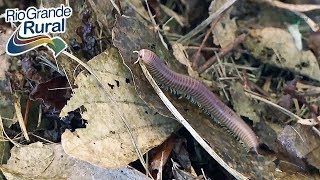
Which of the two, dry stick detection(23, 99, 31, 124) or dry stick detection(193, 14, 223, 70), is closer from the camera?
dry stick detection(23, 99, 31, 124)

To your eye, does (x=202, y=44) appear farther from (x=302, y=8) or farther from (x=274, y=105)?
(x=302, y=8)

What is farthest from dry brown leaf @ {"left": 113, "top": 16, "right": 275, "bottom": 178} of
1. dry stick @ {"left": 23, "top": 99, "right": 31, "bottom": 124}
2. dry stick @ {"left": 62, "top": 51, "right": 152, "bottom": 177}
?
dry stick @ {"left": 23, "top": 99, "right": 31, "bottom": 124}

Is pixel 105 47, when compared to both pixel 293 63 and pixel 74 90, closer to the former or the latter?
pixel 74 90

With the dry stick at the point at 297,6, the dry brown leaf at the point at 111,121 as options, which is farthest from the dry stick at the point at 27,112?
the dry stick at the point at 297,6

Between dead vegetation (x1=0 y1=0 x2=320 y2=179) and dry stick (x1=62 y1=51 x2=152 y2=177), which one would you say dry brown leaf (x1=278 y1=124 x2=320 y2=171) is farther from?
dry stick (x1=62 y1=51 x2=152 y2=177)

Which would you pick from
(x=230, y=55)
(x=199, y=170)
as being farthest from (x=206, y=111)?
(x=230, y=55)
